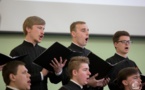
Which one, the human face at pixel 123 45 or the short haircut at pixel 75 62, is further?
the human face at pixel 123 45

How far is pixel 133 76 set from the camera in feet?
8.78

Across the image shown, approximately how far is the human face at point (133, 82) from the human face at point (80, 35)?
0.52 m

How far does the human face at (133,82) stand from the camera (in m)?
2.64

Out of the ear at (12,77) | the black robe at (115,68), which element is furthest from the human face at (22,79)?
the black robe at (115,68)

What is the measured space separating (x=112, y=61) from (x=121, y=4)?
98cm

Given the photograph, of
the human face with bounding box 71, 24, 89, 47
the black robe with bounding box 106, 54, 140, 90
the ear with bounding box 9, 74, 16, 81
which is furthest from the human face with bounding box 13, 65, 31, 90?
the black robe with bounding box 106, 54, 140, 90

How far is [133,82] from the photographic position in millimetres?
2658

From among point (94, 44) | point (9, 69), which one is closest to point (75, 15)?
point (94, 44)

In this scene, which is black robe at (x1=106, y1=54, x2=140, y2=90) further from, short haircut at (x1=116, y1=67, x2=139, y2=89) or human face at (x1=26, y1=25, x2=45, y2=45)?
human face at (x1=26, y1=25, x2=45, y2=45)

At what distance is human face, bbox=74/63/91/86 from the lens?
241cm

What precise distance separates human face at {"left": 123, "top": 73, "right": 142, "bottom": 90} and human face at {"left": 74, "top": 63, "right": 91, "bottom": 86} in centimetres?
43

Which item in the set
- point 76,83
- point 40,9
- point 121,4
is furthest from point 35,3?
point 76,83

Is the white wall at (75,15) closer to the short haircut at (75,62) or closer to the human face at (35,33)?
the human face at (35,33)

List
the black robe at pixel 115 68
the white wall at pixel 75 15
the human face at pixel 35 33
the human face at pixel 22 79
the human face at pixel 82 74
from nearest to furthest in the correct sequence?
the human face at pixel 22 79 → the human face at pixel 82 74 → the human face at pixel 35 33 → the black robe at pixel 115 68 → the white wall at pixel 75 15
